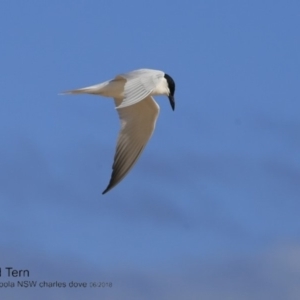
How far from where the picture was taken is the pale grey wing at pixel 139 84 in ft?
41.7

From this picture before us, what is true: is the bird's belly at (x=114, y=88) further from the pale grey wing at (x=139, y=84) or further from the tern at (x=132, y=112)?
the pale grey wing at (x=139, y=84)

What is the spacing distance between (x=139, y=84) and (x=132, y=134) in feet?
5.65

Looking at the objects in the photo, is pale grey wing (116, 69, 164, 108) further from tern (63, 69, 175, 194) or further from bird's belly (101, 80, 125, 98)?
bird's belly (101, 80, 125, 98)

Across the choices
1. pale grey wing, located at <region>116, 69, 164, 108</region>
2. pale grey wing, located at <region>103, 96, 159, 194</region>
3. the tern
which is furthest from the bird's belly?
pale grey wing, located at <region>103, 96, 159, 194</region>

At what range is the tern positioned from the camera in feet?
44.7

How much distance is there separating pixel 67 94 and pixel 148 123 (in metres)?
1.22

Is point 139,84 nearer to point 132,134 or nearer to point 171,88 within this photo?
point 171,88

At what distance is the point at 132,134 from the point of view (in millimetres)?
14719

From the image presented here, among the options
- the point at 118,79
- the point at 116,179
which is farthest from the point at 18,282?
the point at 118,79

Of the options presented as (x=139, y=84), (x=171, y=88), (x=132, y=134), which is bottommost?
(x=132, y=134)

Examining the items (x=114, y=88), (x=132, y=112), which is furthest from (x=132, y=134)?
(x=114, y=88)

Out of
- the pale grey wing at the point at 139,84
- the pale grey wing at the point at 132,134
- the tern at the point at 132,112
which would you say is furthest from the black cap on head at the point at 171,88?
the pale grey wing at the point at 139,84

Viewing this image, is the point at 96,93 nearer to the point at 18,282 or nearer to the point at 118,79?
the point at 118,79

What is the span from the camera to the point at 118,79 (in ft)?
46.6
